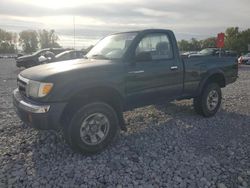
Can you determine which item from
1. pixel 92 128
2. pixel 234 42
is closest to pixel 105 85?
pixel 92 128

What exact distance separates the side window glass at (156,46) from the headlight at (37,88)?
1757mm

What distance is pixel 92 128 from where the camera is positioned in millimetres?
4203

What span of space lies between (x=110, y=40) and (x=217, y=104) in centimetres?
299

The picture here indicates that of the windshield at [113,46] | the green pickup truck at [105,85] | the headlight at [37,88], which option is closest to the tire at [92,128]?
the green pickup truck at [105,85]

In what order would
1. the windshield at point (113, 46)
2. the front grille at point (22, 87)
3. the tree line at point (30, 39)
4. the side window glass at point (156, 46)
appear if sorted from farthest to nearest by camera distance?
1. the tree line at point (30, 39)
2. the side window glass at point (156, 46)
3. the windshield at point (113, 46)
4. the front grille at point (22, 87)

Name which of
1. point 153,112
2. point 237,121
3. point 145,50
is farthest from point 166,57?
point 237,121

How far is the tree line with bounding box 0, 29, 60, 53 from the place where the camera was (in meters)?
80.9

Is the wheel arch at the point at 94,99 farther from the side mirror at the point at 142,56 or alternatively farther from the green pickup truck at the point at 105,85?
the side mirror at the point at 142,56

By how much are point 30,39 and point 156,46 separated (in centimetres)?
8496

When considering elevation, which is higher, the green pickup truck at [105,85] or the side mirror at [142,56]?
the side mirror at [142,56]

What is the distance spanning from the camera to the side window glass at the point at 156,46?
4.91m

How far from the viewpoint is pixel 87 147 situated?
412 centimetres

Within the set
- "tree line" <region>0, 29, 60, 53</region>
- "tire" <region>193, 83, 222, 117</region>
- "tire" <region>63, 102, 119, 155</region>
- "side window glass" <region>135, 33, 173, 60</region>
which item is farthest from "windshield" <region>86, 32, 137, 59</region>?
"tree line" <region>0, 29, 60, 53</region>

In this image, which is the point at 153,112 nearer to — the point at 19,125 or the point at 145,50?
the point at 145,50
